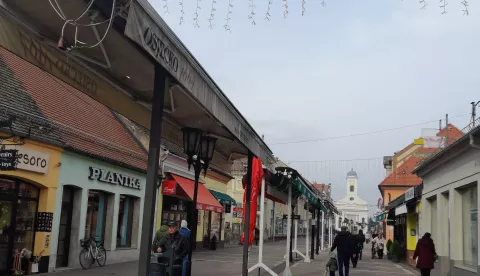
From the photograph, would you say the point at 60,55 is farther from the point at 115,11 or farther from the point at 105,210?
the point at 105,210

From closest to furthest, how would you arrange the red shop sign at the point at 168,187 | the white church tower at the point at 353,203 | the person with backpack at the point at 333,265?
1. the person with backpack at the point at 333,265
2. the red shop sign at the point at 168,187
3. the white church tower at the point at 353,203

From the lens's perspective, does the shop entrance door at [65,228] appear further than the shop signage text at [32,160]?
Yes

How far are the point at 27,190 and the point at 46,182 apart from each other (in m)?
0.52

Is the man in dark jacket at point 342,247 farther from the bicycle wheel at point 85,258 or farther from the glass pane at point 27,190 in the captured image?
the glass pane at point 27,190

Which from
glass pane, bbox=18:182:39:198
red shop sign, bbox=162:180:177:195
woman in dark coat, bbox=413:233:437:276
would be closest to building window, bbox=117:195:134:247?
red shop sign, bbox=162:180:177:195

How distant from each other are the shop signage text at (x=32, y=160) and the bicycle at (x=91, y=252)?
307 cm

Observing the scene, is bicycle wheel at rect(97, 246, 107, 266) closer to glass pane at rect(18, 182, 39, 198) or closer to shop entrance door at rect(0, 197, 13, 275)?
glass pane at rect(18, 182, 39, 198)

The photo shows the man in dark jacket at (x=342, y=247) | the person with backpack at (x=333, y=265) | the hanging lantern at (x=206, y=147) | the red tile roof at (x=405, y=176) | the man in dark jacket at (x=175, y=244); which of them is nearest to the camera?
the man in dark jacket at (x=175, y=244)

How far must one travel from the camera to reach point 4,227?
12086 mm

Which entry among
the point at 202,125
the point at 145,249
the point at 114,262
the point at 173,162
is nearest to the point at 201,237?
the point at 173,162

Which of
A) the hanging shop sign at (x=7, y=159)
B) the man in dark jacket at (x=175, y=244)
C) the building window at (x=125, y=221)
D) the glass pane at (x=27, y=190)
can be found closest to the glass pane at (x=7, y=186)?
the glass pane at (x=27, y=190)

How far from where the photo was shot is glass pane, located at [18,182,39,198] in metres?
12.7

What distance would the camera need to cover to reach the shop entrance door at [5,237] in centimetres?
1196

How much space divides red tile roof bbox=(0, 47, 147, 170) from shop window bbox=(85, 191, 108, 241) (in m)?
1.38
